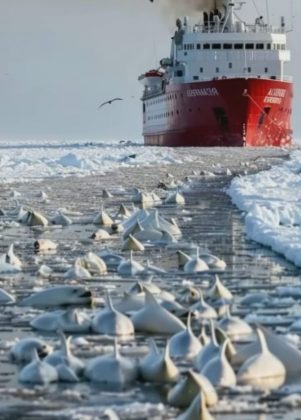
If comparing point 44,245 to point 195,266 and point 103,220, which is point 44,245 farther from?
point 103,220

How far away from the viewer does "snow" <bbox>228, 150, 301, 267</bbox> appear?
13.6 meters

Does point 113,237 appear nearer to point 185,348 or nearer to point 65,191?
point 185,348

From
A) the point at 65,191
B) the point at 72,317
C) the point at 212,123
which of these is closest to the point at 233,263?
the point at 72,317

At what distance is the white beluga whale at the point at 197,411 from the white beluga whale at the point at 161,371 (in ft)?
3.35

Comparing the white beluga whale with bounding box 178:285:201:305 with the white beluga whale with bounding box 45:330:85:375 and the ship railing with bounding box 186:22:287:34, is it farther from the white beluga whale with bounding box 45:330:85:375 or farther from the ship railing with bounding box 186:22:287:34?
the ship railing with bounding box 186:22:287:34

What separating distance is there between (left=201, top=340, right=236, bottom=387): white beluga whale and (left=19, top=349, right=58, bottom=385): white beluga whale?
0.81 m

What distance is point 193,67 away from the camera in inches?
2822

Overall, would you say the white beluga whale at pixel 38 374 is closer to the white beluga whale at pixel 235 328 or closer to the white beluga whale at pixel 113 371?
the white beluga whale at pixel 113 371

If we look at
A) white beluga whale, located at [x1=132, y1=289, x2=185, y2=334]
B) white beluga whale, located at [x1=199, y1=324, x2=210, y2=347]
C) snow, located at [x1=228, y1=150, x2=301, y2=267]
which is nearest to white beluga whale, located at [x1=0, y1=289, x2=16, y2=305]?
white beluga whale, located at [x1=132, y1=289, x2=185, y2=334]

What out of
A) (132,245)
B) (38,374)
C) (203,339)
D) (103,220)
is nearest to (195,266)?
(132,245)

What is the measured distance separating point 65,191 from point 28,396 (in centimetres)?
2236

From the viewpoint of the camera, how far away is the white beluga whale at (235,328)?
7.62 m

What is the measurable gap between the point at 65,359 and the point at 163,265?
5384 millimetres

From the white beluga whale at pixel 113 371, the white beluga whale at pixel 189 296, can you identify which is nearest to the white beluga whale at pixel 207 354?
the white beluga whale at pixel 113 371
